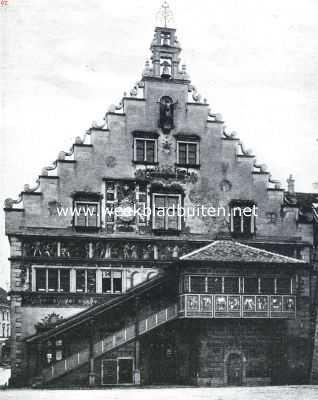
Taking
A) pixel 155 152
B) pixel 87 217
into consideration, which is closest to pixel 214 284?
pixel 87 217

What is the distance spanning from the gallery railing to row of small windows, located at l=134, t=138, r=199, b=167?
23.9 feet

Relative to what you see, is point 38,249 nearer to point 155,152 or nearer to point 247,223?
point 155,152

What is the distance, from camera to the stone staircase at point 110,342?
37000 mm

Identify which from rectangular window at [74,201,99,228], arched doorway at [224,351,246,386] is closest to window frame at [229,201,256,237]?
arched doorway at [224,351,246,386]

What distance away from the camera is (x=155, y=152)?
40.8 m

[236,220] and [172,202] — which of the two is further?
[236,220]

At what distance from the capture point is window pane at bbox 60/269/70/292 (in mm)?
38906

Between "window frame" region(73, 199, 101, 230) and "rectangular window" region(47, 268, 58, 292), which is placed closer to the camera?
"rectangular window" region(47, 268, 58, 292)

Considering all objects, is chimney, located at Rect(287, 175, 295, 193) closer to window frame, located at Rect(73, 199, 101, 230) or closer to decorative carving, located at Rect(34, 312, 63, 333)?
window frame, located at Rect(73, 199, 101, 230)

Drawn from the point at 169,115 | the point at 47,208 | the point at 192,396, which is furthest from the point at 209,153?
the point at 192,396

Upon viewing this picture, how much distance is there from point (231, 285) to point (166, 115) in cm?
905

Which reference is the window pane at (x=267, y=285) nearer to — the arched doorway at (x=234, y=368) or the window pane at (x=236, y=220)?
the arched doorway at (x=234, y=368)

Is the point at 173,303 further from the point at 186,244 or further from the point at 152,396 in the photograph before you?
the point at 152,396

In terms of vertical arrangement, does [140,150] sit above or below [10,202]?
above
